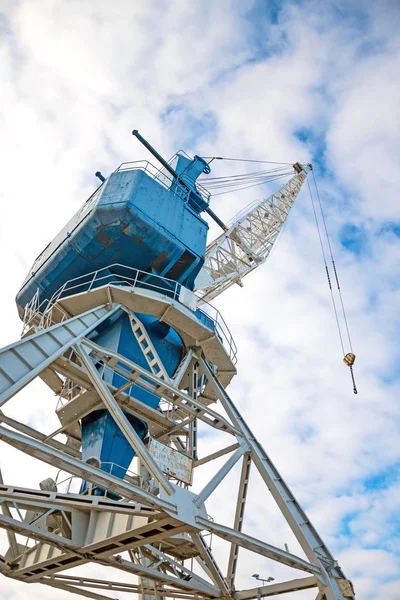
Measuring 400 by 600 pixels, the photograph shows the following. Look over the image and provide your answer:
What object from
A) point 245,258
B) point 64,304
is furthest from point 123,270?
point 245,258

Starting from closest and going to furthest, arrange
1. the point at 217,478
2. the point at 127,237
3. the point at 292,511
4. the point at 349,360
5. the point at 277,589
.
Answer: the point at 217,478 < the point at 277,589 < the point at 292,511 < the point at 127,237 < the point at 349,360

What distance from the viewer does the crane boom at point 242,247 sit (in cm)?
2720

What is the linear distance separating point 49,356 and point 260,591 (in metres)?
8.54

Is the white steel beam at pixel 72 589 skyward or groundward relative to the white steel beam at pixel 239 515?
groundward

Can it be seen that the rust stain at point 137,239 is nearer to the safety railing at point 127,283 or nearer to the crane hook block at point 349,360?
the safety railing at point 127,283

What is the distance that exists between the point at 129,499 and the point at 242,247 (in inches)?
740

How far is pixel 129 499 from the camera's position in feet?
36.6

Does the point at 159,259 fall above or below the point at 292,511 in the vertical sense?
above

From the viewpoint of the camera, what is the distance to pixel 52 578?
48.4 feet

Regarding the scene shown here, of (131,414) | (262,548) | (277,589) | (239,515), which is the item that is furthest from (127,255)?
(277,589)

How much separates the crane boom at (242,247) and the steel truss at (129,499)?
10.2m

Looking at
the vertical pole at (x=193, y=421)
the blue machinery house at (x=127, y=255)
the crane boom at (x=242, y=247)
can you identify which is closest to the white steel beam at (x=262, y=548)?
the vertical pole at (x=193, y=421)

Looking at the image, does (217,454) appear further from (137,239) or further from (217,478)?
(137,239)

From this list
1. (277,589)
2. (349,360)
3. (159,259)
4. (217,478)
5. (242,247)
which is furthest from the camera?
(242,247)
